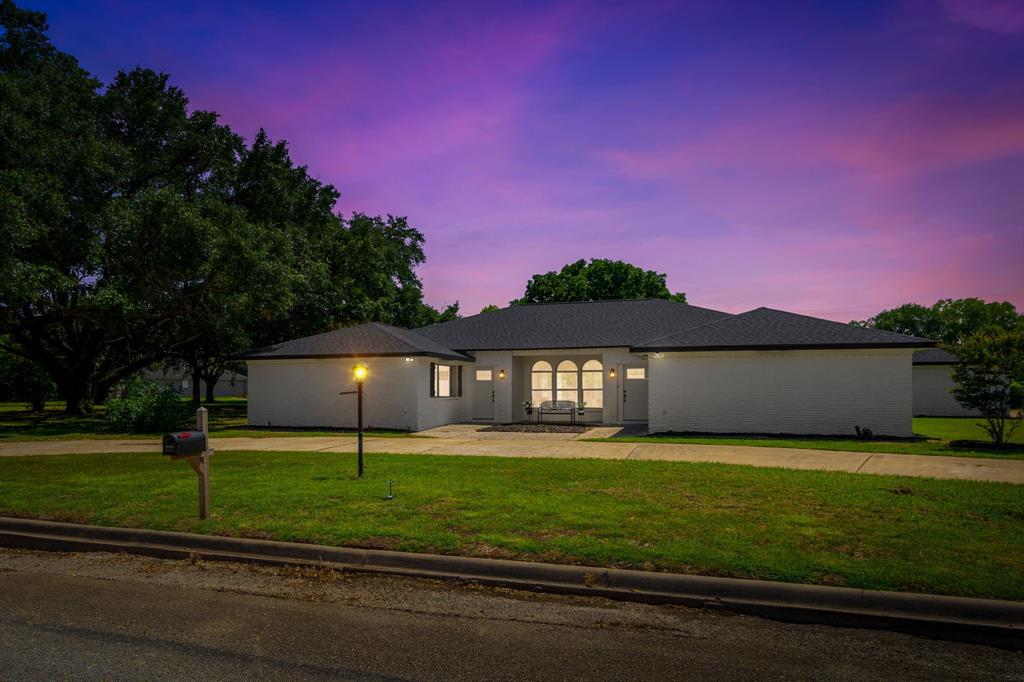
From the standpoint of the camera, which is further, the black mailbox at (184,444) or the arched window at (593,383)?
the arched window at (593,383)

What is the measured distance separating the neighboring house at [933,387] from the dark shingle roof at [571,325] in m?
12.2

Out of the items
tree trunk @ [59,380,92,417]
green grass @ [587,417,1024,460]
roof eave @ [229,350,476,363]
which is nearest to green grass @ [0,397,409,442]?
roof eave @ [229,350,476,363]

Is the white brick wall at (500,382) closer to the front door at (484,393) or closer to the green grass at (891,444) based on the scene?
the front door at (484,393)

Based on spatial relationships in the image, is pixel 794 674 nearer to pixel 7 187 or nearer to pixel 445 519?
pixel 445 519

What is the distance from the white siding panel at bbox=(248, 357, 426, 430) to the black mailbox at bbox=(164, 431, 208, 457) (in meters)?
13.8

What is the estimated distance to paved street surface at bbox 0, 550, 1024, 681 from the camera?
13.5 ft

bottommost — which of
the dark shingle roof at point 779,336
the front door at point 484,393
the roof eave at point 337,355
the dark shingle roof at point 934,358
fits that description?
the front door at point 484,393

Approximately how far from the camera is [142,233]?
22.5 m

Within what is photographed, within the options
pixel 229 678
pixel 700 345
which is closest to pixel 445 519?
pixel 229 678

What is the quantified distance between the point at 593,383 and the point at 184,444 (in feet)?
65.5

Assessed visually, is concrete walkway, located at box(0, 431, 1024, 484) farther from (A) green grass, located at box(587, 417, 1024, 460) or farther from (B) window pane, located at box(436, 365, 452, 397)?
(B) window pane, located at box(436, 365, 452, 397)

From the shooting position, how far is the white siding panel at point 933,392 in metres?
31.3

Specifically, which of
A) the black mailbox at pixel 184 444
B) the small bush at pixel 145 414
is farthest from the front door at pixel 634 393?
the black mailbox at pixel 184 444

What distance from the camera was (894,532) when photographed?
7.08 meters
